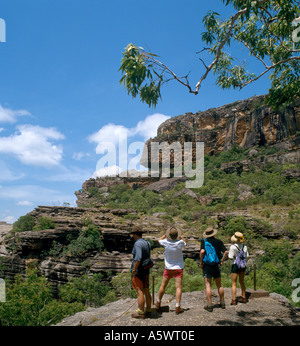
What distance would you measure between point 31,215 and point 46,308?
636 inches

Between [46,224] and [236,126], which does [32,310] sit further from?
[236,126]

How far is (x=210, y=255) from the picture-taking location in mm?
4734

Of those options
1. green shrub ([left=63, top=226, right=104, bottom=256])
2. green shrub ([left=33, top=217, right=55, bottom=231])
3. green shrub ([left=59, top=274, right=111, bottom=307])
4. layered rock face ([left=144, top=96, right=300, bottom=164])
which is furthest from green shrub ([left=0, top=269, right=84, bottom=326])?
layered rock face ([left=144, top=96, right=300, bottom=164])

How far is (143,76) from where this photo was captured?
573 cm

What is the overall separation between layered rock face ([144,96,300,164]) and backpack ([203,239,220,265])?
101ft

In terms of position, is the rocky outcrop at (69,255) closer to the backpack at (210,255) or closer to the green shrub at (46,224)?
the green shrub at (46,224)

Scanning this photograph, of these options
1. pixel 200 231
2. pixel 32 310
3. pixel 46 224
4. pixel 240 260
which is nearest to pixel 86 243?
pixel 46 224

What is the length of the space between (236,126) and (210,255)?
47079mm

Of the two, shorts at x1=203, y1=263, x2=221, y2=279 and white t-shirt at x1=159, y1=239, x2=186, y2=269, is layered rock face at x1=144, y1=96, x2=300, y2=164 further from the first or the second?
white t-shirt at x1=159, y1=239, x2=186, y2=269

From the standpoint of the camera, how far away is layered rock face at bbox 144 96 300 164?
133 feet

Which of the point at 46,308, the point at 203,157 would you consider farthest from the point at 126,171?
the point at 46,308

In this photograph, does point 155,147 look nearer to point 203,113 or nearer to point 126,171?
point 126,171

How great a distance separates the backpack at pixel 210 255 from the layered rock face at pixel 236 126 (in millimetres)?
30824

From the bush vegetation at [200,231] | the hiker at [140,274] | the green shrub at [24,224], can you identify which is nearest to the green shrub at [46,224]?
the bush vegetation at [200,231]
